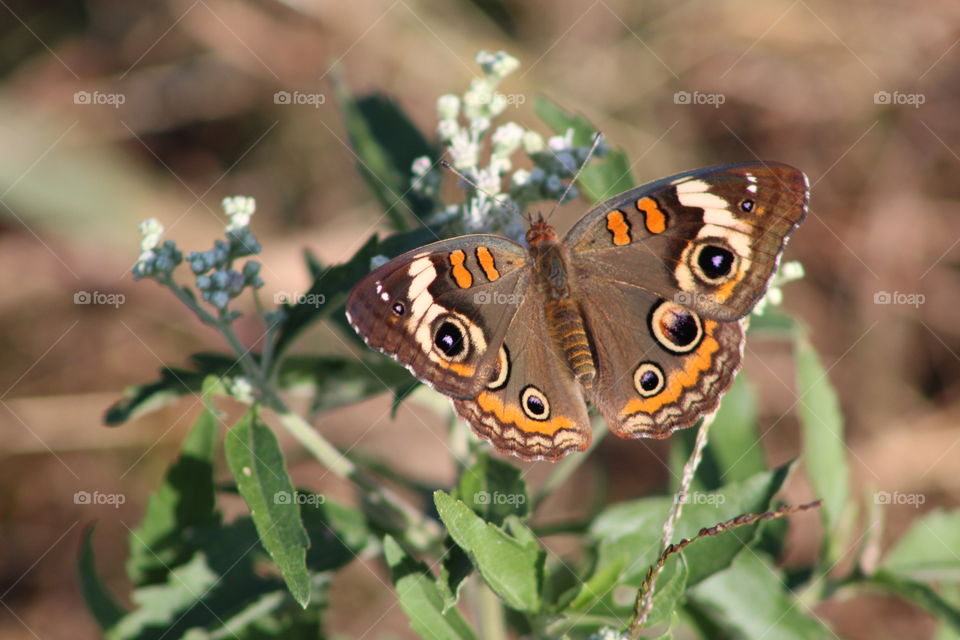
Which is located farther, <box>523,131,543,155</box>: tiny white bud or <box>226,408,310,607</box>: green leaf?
<box>523,131,543,155</box>: tiny white bud

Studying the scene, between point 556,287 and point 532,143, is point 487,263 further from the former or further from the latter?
point 532,143

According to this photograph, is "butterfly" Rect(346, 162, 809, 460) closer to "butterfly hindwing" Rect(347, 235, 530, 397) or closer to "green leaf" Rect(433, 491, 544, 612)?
"butterfly hindwing" Rect(347, 235, 530, 397)

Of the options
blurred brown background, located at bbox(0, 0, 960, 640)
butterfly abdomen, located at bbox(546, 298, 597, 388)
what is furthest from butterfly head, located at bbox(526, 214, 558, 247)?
blurred brown background, located at bbox(0, 0, 960, 640)

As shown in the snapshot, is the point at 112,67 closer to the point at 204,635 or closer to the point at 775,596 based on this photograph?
the point at 204,635

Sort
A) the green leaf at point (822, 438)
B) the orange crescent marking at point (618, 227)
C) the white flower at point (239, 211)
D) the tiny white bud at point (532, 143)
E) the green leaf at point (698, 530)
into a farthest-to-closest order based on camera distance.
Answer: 1. the green leaf at point (822, 438)
2. the tiny white bud at point (532, 143)
3. the white flower at point (239, 211)
4. the orange crescent marking at point (618, 227)
5. the green leaf at point (698, 530)

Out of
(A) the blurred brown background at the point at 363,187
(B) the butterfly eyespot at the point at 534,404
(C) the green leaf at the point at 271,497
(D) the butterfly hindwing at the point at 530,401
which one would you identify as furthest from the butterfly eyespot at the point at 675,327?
(A) the blurred brown background at the point at 363,187

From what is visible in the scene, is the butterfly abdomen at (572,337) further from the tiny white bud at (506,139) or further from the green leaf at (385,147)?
the green leaf at (385,147)
